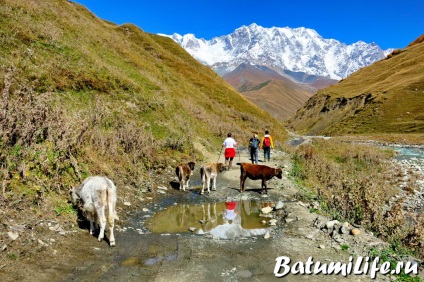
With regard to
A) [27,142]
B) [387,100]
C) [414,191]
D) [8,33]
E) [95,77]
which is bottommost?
[414,191]

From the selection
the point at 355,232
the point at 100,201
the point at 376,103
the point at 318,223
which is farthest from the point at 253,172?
the point at 376,103

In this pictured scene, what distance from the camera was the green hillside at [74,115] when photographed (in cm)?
1065

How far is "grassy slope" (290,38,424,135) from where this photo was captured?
273 feet

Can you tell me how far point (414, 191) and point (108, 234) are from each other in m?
21.4

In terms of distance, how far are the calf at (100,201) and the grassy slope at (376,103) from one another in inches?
3151

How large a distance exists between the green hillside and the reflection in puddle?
299cm

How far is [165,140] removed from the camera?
21.9 metres

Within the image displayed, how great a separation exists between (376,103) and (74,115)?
99.0 m

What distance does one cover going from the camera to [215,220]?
1120 centimetres

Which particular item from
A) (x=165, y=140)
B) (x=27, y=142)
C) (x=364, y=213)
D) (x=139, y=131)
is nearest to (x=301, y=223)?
(x=364, y=213)

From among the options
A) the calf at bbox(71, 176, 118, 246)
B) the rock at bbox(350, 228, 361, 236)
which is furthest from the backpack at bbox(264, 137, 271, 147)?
the calf at bbox(71, 176, 118, 246)

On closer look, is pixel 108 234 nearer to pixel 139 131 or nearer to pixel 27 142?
pixel 27 142

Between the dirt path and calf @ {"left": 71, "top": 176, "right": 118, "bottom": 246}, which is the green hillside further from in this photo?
the dirt path

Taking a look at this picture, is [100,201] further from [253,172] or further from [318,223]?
[253,172]
